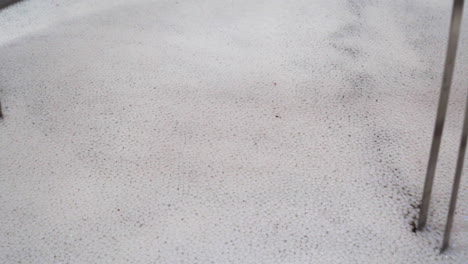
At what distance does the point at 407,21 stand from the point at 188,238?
30.1 inches

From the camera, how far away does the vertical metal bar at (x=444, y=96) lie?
0.56m

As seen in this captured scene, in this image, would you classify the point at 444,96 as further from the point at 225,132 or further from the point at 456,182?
the point at 225,132

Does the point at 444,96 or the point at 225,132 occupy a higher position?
the point at 444,96

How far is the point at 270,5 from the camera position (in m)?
1.27

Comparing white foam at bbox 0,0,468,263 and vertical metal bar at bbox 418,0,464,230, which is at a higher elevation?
vertical metal bar at bbox 418,0,464,230

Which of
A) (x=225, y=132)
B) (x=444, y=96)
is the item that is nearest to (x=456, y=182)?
(x=444, y=96)

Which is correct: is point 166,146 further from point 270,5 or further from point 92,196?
point 270,5

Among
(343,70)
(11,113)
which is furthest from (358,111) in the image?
(11,113)

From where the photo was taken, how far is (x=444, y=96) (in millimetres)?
593

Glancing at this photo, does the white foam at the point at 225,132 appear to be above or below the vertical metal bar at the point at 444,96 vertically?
below

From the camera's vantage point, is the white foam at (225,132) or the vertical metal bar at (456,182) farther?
the white foam at (225,132)

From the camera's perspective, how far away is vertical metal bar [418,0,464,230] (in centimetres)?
56

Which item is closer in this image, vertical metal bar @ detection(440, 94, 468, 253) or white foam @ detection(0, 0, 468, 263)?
vertical metal bar @ detection(440, 94, 468, 253)

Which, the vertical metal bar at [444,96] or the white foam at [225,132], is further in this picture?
the white foam at [225,132]
